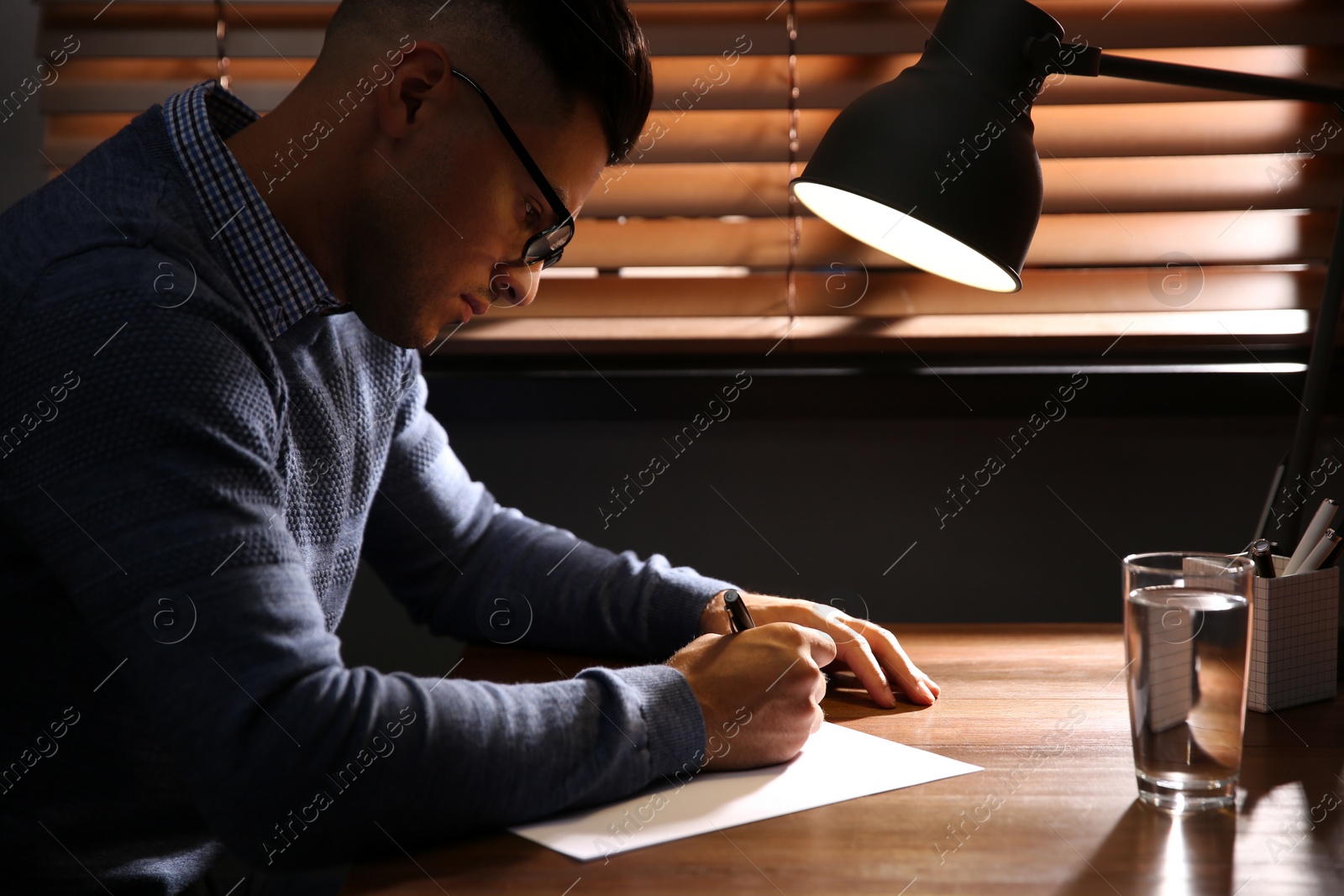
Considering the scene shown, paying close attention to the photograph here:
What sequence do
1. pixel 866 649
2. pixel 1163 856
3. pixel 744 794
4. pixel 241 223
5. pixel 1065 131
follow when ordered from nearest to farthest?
pixel 1163 856 → pixel 744 794 → pixel 241 223 → pixel 866 649 → pixel 1065 131

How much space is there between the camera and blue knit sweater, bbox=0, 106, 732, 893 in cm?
71

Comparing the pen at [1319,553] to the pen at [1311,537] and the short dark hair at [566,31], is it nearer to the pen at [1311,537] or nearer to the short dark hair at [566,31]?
the pen at [1311,537]

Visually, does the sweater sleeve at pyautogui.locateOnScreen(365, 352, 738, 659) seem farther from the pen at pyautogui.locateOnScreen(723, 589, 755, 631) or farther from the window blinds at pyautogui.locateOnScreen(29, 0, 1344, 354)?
the window blinds at pyautogui.locateOnScreen(29, 0, 1344, 354)

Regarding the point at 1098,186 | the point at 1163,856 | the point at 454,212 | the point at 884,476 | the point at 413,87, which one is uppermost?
the point at 413,87

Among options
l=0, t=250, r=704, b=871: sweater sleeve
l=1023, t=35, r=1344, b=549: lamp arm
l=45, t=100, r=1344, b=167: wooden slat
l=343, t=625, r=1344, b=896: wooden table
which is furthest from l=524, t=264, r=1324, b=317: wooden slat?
l=0, t=250, r=704, b=871: sweater sleeve

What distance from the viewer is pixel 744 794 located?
0.81 m

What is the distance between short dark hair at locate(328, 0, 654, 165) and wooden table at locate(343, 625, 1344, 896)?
591 millimetres

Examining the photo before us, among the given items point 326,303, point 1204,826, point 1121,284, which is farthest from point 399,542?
point 1121,284

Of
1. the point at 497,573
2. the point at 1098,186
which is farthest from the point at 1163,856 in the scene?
the point at 1098,186

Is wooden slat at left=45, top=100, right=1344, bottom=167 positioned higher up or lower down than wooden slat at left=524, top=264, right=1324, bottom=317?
higher up

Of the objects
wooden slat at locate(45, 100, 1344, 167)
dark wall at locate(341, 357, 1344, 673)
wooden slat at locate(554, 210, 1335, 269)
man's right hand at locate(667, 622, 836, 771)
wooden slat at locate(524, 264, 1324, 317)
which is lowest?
dark wall at locate(341, 357, 1344, 673)

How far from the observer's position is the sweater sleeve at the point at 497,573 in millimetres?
1162

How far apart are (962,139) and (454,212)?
428 mm

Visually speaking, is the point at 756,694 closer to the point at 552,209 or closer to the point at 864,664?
the point at 864,664
